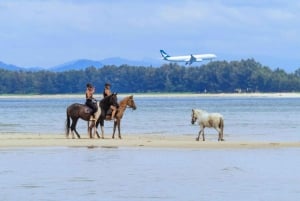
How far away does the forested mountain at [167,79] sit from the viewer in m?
162

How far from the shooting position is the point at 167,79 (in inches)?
6531

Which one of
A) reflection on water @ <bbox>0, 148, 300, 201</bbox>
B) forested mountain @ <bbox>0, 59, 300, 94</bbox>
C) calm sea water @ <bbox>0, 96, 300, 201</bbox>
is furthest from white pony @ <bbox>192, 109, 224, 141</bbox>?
forested mountain @ <bbox>0, 59, 300, 94</bbox>

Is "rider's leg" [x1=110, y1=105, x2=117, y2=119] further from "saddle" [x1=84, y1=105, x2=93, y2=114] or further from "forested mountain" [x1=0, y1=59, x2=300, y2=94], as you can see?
"forested mountain" [x1=0, y1=59, x2=300, y2=94]

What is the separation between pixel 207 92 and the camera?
539 ft

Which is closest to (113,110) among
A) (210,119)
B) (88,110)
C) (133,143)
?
(88,110)

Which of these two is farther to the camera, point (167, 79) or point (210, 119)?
point (167, 79)

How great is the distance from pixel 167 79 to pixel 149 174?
147 meters

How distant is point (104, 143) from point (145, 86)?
149m

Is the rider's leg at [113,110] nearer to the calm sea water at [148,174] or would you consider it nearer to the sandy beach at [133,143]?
the sandy beach at [133,143]

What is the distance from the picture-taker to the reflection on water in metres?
16.0

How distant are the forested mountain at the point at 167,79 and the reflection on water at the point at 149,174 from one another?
13725 centimetres

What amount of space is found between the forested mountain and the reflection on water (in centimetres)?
13725

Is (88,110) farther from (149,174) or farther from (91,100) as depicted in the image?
(149,174)

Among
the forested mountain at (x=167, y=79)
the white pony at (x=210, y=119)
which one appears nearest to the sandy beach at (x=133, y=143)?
the white pony at (x=210, y=119)
